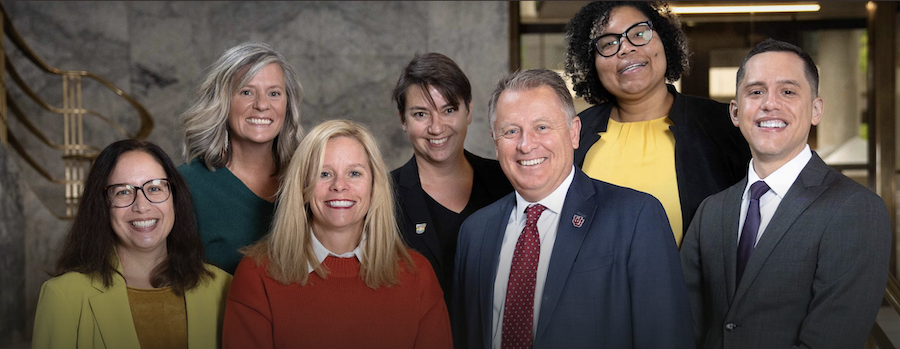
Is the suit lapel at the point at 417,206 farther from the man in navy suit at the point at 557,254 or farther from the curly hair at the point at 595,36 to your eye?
the curly hair at the point at 595,36

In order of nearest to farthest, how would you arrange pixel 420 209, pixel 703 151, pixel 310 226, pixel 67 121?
pixel 310 226 < pixel 703 151 < pixel 420 209 < pixel 67 121

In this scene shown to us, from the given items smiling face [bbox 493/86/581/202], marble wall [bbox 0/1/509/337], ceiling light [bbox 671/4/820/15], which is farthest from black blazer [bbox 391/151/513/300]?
ceiling light [bbox 671/4/820/15]

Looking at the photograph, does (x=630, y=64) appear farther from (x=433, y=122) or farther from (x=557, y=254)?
(x=557, y=254)

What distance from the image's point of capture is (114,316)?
7.99ft

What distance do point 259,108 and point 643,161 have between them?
1.63 m

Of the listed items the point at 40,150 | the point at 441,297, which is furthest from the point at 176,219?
the point at 40,150

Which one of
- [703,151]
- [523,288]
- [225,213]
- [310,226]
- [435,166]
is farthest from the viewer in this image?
[435,166]

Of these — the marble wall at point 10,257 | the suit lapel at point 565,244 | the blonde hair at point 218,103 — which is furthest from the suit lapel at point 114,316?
the marble wall at point 10,257

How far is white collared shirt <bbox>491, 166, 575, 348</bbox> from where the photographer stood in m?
2.40

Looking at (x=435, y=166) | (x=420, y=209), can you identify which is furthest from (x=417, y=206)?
(x=435, y=166)

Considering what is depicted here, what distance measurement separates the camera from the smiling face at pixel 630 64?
2.99 m

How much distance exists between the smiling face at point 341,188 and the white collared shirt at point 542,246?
0.52 metres

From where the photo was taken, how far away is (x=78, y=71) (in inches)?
260

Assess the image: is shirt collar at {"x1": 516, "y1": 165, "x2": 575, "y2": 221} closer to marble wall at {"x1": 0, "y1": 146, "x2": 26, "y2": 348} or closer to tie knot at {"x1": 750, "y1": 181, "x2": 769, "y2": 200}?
tie knot at {"x1": 750, "y1": 181, "x2": 769, "y2": 200}
